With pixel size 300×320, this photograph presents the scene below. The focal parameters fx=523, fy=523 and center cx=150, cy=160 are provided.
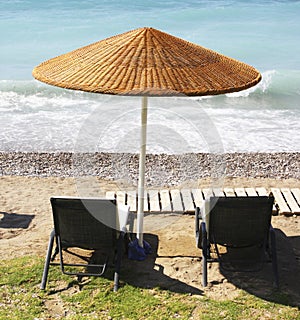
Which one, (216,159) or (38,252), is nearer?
(38,252)

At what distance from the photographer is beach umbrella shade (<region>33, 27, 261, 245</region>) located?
3.86 m

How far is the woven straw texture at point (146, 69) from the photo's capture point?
3863 mm

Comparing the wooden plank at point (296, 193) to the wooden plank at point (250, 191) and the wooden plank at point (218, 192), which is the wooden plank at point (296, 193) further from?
the wooden plank at point (218, 192)

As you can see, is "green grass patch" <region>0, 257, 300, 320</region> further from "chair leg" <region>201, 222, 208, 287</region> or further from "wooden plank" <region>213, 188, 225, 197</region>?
"wooden plank" <region>213, 188, 225, 197</region>

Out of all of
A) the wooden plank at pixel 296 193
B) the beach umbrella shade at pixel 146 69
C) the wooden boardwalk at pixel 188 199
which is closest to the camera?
the beach umbrella shade at pixel 146 69

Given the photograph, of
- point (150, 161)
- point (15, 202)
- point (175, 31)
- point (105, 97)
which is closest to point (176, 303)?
point (15, 202)

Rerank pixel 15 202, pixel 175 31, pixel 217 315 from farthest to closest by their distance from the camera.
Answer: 1. pixel 175 31
2. pixel 15 202
3. pixel 217 315

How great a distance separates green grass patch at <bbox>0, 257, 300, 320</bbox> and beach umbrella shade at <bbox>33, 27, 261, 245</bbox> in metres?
1.88

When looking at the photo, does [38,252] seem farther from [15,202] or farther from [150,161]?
[150,161]

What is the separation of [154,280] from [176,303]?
0.43 m

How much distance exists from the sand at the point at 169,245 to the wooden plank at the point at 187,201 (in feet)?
0.34

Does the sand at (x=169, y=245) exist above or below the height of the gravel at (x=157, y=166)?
below

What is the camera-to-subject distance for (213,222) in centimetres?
496

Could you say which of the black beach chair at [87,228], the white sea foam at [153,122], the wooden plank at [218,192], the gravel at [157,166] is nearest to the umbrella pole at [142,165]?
the black beach chair at [87,228]
